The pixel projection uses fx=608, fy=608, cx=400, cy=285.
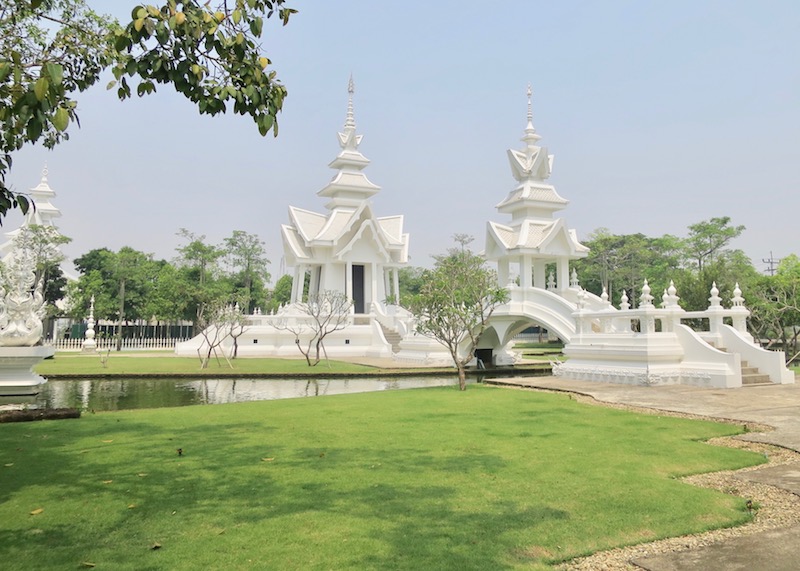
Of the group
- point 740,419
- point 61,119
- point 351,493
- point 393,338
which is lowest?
point 351,493

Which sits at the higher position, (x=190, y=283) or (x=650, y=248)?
(x=650, y=248)

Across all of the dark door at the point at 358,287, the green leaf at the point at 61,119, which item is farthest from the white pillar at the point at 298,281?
the green leaf at the point at 61,119

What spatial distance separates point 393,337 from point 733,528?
2906cm

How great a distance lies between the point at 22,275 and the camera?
1364 centimetres

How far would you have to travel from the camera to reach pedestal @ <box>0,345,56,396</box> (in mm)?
12883

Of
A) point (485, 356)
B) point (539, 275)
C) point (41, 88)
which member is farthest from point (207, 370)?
point (41, 88)

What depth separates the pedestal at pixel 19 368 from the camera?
1288 centimetres

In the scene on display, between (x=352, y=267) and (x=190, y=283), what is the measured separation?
16.8 metres

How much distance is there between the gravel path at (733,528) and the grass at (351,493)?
11 centimetres

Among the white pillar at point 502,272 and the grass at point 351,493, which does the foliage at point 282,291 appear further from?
the grass at point 351,493

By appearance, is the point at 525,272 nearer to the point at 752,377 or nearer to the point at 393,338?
the point at 393,338

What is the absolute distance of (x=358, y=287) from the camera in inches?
→ 1539

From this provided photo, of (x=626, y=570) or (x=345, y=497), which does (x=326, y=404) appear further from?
(x=626, y=570)

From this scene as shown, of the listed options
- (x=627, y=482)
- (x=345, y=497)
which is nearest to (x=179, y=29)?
(x=345, y=497)
